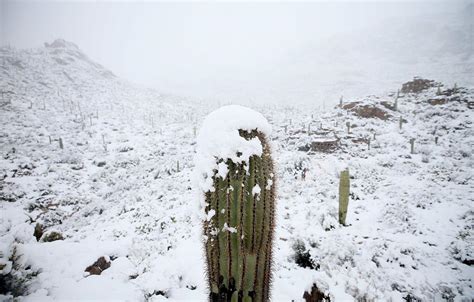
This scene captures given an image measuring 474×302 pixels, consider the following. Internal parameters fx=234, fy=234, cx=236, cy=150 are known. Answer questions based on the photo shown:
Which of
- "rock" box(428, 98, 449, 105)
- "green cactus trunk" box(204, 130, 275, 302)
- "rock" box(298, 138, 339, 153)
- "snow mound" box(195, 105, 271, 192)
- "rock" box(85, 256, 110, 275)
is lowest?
"rock" box(85, 256, 110, 275)

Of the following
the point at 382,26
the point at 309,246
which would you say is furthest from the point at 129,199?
the point at 382,26

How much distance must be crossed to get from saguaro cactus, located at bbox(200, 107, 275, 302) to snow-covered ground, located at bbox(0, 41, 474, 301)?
25cm

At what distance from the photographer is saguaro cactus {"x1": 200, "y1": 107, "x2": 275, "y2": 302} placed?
6.30 feet

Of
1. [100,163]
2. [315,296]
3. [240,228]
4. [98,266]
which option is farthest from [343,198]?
[100,163]

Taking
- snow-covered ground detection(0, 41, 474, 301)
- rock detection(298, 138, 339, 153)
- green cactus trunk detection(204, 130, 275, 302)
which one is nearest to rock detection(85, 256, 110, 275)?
snow-covered ground detection(0, 41, 474, 301)

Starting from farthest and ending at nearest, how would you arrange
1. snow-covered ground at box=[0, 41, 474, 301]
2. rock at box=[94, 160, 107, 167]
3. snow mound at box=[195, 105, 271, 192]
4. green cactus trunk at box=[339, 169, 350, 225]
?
rock at box=[94, 160, 107, 167], green cactus trunk at box=[339, 169, 350, 225], snow-covered ground at box=[0, 41, 474, 301], snow mound at box=[195, 105, 271, 192]

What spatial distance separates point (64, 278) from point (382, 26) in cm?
8184

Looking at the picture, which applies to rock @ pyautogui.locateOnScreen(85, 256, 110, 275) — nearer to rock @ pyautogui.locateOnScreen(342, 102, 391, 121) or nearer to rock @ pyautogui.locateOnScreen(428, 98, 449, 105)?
rock @ pyautogui.locateOnScreen(342, 102, 391, 121)

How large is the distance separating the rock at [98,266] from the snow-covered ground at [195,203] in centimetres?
12

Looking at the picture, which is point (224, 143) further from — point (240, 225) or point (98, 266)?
point (98, 266)

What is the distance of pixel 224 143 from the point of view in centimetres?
188

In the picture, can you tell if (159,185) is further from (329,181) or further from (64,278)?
(329,181)

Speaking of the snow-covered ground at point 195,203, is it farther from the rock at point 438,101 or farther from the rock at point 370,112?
the rock at point 438,101

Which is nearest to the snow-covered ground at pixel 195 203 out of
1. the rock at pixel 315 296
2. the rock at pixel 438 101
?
the rock at pixel 315 296
